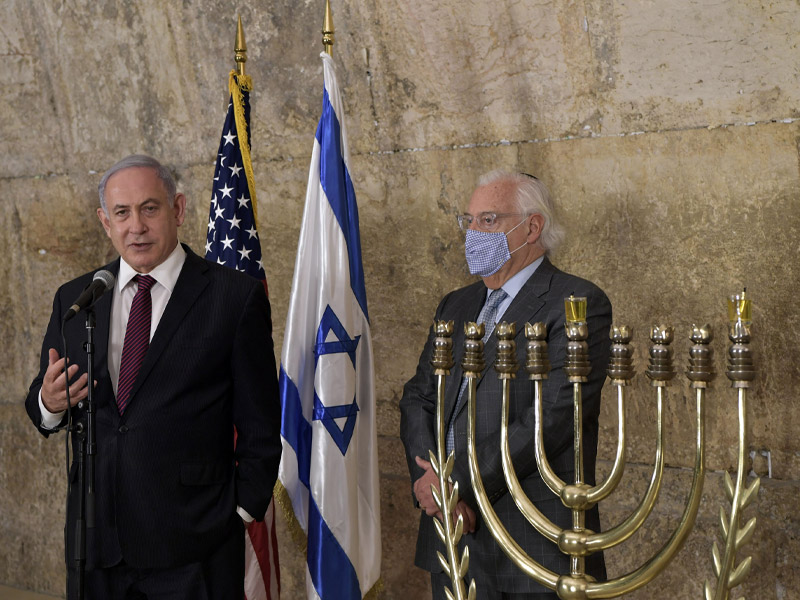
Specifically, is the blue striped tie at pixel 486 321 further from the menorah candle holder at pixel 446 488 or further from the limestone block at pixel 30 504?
the limestone block at pixel 30 504

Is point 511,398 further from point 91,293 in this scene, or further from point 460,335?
point 91,293

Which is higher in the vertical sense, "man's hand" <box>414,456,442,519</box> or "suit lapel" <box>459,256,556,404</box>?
"suit lapel" <box>459,256,556,404</box>

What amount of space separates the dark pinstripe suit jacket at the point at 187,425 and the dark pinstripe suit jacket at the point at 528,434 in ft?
1.74

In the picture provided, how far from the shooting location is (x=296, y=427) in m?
3.31

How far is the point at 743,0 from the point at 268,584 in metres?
2.67

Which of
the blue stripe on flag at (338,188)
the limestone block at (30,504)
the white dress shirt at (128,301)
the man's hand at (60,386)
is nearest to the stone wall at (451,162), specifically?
the limestone block at (30,504)

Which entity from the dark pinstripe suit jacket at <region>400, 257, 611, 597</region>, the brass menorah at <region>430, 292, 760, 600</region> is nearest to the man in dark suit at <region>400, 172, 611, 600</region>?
the dark pinstripe suit jacket at <region>400, 257, 611, 597</region>

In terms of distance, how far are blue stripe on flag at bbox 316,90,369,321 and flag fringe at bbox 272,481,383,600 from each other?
2.24 feet

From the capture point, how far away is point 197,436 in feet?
8.29

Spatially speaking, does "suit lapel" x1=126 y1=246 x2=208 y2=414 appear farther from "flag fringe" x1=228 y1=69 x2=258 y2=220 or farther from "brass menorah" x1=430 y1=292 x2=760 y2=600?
"flag fringe" x1=228 y1=69 x2=258 y2=220

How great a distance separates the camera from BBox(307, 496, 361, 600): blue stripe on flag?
3236 mm

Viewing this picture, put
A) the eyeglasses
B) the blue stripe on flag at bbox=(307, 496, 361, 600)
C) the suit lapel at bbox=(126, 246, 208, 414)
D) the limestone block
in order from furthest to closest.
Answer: the limestone block < the blue stripe on flag at bbox=(307, 496, 361, 600) < the eyeglasses < the suit lapel at bbox=(126, 246, 208, 414)

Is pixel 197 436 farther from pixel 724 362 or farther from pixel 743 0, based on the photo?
pixel 743 0

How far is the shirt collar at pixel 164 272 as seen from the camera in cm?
261
